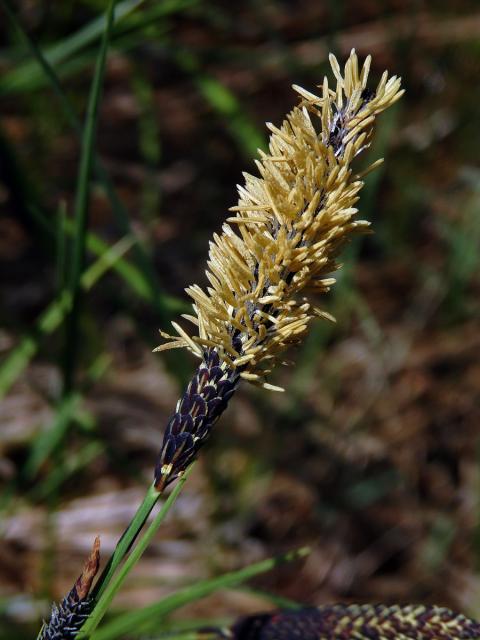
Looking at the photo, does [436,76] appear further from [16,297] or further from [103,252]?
[103,252]

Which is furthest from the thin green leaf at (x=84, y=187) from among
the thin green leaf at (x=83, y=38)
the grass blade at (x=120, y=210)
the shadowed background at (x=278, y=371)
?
the shadowed background at (x=278, y=371)

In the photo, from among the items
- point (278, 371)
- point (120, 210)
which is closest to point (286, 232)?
point (120, 210)

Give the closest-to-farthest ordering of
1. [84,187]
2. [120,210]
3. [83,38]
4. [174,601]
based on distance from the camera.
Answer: [174,601]
[84,187]
[120,210]
[83,38]

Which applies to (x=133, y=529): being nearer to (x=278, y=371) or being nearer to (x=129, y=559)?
(x=129, y=559)

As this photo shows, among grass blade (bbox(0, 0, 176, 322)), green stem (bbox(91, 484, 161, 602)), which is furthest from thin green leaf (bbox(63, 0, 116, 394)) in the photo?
green stem (bbox(91, 484, 161, 602))

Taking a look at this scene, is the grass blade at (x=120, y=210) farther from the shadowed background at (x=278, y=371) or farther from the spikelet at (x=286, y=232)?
the spikelet at (x=286, y=232)

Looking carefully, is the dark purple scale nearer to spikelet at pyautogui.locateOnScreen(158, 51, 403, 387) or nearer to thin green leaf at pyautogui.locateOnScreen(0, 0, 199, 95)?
spikelet at pyautogui.locateOnScreen(158, 51, 403, 387)
